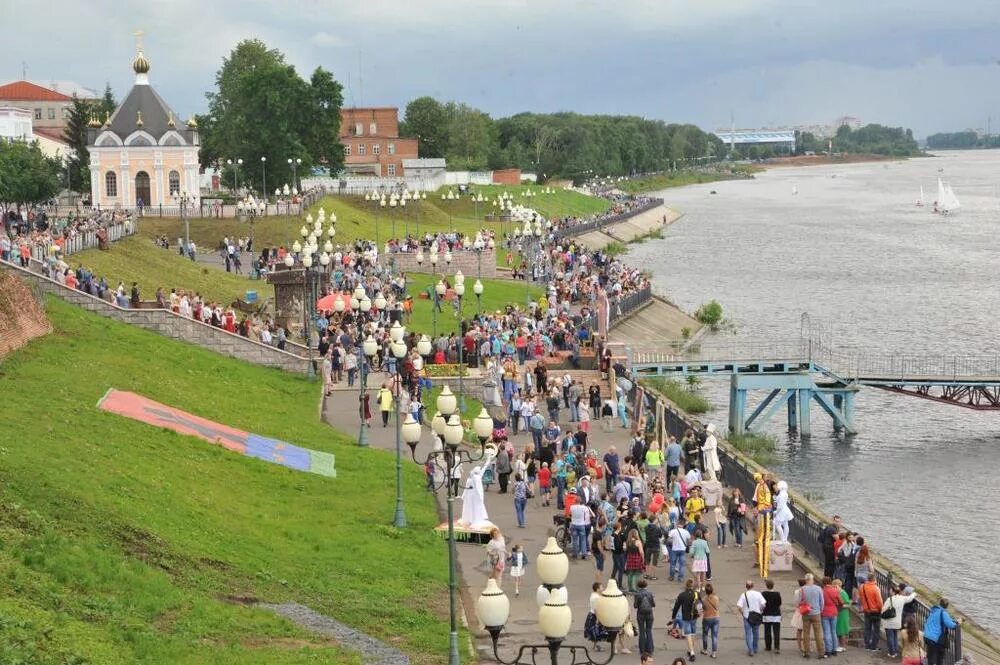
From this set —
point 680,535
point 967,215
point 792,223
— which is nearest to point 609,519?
point 680,535

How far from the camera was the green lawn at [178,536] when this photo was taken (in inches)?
731

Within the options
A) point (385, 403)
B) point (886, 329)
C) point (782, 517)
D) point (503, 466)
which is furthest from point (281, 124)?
point (782, 517)

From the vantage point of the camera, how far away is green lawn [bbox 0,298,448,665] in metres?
18.6

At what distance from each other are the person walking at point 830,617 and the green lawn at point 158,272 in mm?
Result: 33275

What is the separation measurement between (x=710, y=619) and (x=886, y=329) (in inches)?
2109

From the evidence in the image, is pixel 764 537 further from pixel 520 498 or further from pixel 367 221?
pixel 367 221

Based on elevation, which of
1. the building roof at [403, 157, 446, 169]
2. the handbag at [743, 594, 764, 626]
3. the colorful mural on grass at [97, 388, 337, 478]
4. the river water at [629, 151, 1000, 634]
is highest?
the building roof at [403, 157, 446, 169]

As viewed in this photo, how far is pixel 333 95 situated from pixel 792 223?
73588mm

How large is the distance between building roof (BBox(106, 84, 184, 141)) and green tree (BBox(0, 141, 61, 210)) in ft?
14.1

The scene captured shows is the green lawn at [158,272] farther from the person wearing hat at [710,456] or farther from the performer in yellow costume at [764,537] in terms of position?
the performer in yellow costume at [764,537]

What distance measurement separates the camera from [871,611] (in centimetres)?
Answer: 2202

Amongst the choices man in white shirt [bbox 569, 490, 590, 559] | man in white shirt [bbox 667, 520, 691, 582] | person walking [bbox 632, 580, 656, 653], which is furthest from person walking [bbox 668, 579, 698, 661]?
man in white shirt [bbox 569, 490, 590, 559]

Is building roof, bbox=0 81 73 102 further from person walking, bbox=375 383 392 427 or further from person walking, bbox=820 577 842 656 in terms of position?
person walking, bbox=820 577 842 656

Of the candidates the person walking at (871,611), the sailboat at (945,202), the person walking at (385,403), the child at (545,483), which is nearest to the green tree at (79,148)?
the person walking at (385,403)
